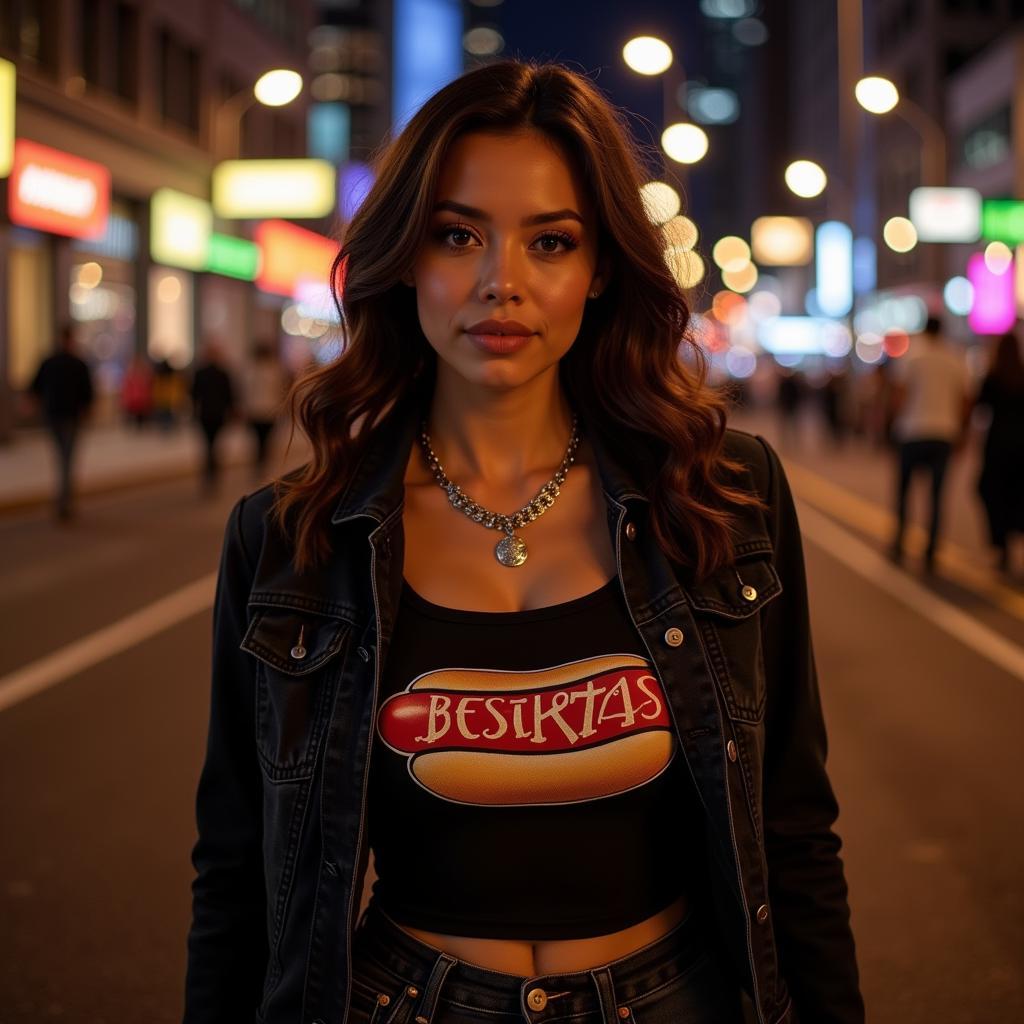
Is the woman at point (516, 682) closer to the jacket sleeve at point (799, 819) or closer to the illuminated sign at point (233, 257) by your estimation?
the jacket sleeve at point (799, 819)

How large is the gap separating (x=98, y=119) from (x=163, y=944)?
31.1m

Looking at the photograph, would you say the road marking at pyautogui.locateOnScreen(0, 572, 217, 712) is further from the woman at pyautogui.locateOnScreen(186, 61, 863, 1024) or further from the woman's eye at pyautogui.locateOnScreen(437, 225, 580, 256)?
the woman's eye at pyautogui.locateOnScreen(437, 225, 580, 256)

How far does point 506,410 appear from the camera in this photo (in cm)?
252

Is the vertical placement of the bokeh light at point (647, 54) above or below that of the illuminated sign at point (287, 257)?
above

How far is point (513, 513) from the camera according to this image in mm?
2518

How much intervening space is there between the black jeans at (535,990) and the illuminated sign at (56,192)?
1090 inches

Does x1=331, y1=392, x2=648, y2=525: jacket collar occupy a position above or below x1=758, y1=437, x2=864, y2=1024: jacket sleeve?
above

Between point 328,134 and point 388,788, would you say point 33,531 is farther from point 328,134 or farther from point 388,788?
point 328,134

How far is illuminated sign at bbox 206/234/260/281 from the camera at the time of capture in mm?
40875

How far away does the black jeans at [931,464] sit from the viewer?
13484 mm

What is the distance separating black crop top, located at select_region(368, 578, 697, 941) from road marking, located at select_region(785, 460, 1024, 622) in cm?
963

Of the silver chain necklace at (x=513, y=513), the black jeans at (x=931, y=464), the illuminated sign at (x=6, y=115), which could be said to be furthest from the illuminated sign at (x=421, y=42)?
the silver chain necklace at (x=513, y=513)

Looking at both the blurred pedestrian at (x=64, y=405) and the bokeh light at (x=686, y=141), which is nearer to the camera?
the blurred pedestrian at (x=64, y=405)


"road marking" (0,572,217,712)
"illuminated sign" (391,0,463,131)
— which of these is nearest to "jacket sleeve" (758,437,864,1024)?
"road marking" (0,572,217,712)
